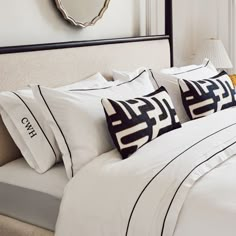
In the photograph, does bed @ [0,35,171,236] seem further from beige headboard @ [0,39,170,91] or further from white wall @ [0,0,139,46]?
white wall @ [0,0,139,46]

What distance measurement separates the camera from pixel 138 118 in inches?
75.0

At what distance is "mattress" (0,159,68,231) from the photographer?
5.82ft

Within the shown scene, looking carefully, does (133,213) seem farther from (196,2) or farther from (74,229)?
(196,2)

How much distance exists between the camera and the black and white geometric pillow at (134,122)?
6.02 feet

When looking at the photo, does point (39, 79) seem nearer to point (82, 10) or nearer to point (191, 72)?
point (82, 10)

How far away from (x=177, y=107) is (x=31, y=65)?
2.92 feet

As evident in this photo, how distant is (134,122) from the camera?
6.16ft

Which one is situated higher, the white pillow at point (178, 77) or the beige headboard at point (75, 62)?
the beige headboard at point (75, 62)

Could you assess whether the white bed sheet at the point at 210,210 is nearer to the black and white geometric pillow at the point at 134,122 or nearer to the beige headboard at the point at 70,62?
the black and white geometric pillow at the point at 134,122

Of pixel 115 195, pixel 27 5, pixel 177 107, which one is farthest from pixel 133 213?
pixel 27 5

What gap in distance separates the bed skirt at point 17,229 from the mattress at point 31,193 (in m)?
0.02

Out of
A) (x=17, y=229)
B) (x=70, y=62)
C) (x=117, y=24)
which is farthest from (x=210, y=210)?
(x=117, y=24)

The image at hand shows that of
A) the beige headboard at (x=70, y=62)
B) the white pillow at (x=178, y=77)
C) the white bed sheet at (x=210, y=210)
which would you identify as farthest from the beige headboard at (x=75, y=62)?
the white bed sheet at (x=210, y=210)

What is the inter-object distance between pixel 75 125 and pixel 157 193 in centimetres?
51
